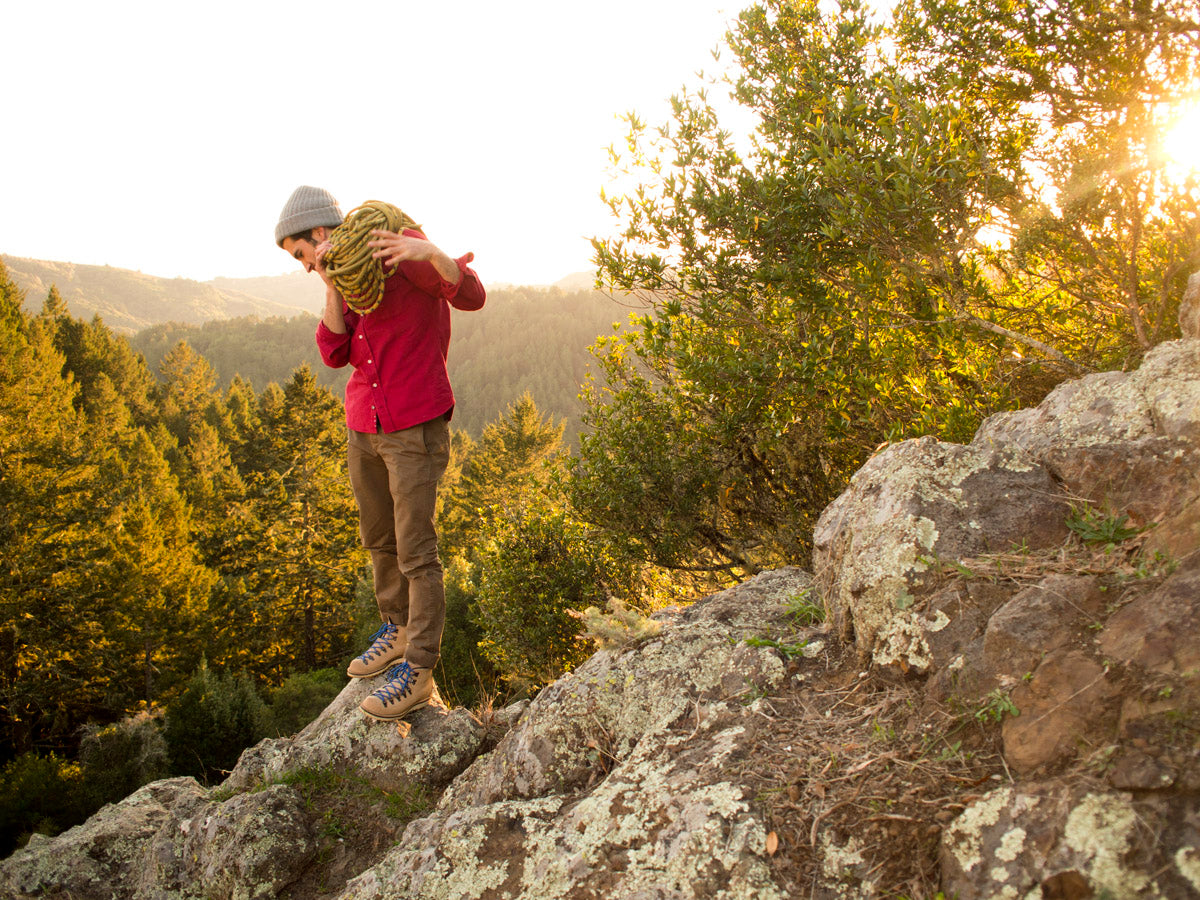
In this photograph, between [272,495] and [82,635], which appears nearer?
[82,635]

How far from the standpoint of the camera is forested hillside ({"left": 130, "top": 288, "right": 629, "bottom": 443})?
9988 cm

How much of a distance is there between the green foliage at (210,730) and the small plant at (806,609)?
14.7 m

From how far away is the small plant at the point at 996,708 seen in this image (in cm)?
196

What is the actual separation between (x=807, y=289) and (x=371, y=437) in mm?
3362

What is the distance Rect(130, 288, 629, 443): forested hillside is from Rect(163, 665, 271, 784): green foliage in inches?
2981

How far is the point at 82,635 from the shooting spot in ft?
62.5

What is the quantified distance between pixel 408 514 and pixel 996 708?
3.04 metres

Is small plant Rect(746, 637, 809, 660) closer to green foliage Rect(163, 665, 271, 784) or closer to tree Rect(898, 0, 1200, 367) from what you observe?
tree Rect(898, 0, 1200, 367)

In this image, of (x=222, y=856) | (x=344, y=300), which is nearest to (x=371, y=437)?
(x=344, y=300)

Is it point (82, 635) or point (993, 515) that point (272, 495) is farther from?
point (993, 515)

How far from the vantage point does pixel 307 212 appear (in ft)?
12.2

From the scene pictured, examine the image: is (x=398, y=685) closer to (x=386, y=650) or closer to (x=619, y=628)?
(x=386, y=650)

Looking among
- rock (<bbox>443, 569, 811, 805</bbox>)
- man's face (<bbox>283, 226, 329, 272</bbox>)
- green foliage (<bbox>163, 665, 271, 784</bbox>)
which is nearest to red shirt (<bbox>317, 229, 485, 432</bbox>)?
man's face (<bbox>283, 226, 329, 272</bbox>)

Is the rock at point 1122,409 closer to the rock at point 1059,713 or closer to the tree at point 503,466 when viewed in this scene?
the rock at point 1059,713
